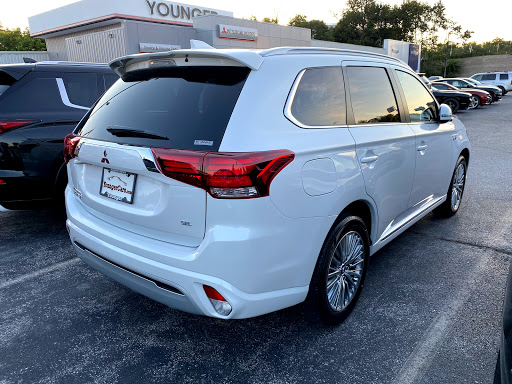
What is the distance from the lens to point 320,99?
99.0 inches

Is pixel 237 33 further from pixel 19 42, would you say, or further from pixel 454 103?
pixel 19 42

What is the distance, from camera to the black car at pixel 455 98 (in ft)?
66.1

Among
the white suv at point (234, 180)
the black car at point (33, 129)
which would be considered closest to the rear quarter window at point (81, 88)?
the black car at point (33, 129)

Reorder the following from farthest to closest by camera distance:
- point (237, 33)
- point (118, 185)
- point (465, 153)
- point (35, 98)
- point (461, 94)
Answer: point (237, 33)
point (461, 94)
point (465, 153)
point (35, 98)
point (118, 185)

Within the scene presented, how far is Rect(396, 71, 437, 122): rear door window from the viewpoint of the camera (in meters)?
3.65

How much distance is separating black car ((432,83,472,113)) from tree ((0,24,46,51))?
4322 centimetres

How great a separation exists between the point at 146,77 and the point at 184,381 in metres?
1.91

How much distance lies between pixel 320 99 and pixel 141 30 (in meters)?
19.5

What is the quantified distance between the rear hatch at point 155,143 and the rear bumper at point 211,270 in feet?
0.28

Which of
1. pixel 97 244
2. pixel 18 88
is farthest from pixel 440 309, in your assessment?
pixel 18 88

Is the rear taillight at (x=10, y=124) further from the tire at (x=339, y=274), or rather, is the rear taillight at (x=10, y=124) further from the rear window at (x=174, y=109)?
the tire at (x=339, y=274)

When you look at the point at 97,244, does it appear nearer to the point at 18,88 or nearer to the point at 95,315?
the point at 95,315

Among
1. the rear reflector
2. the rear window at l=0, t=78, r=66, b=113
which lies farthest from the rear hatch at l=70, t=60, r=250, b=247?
the rear window at l=0, t=78, r=66, b=113

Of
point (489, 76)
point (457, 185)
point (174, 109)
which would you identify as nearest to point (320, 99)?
point (174, 109)
